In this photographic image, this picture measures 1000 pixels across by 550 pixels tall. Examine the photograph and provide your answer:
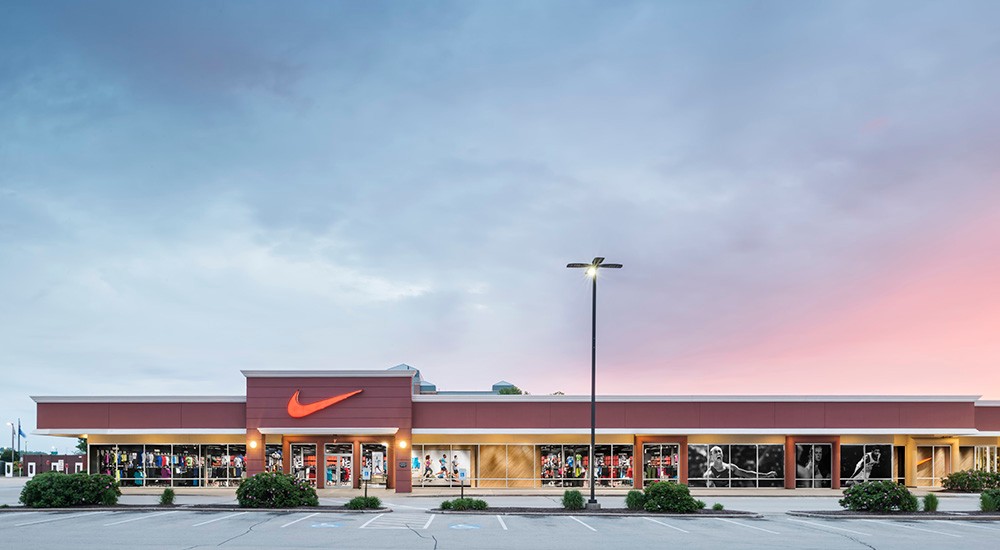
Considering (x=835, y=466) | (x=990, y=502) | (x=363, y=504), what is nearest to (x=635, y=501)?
(x=363, y=504)

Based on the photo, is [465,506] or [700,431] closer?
[465,506]

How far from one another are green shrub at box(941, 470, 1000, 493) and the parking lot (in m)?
19.1

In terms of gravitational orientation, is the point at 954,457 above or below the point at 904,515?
below

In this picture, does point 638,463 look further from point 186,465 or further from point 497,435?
point 186,465

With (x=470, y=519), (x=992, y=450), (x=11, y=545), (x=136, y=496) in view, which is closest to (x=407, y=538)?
(x=470, y=519)

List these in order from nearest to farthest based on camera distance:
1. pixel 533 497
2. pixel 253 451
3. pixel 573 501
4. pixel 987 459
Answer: pixel 573 501 < pixel 533 497 < pixel 253 451 < pixel 987 459

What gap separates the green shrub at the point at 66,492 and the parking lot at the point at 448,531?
5.09 feet

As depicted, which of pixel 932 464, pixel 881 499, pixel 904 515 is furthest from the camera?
pixel 932 464

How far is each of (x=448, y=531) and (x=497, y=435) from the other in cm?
2066

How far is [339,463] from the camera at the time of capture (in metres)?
42.5

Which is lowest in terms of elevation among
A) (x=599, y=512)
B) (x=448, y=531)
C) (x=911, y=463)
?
(x=911, y=463)

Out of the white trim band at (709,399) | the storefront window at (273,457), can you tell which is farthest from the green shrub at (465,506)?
the storefront window at (273,457)

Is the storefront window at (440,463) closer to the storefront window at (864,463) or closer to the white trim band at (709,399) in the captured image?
the white trim band at (709,399)

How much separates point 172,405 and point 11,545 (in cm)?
2365
